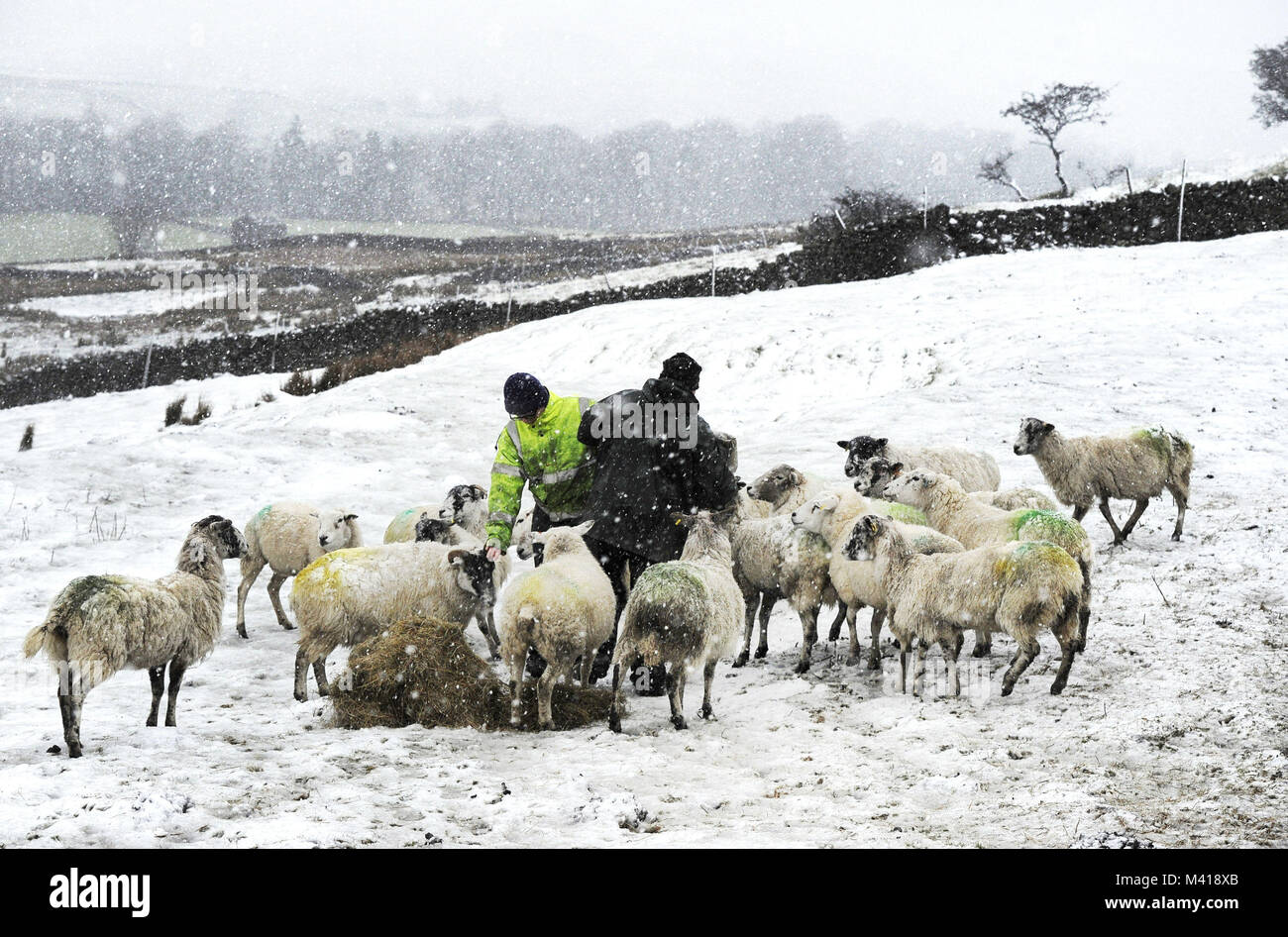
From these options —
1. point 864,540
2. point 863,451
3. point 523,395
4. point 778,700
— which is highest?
point 523,395

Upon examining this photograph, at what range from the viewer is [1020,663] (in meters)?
5.76

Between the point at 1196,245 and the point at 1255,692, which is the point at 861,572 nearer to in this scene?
the point at 1255,692

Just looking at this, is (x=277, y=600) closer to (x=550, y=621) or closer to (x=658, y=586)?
(x=550, y=621)

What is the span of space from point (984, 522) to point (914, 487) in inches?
31.2

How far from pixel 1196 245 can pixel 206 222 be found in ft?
323

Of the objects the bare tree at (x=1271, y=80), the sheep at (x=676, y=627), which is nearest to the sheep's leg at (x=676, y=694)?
the sheep at (x=676, y=627)

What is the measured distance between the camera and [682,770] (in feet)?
16.2

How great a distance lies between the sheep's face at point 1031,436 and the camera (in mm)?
9516

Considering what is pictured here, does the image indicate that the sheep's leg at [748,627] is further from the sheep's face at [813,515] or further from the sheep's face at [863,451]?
the sheep's face at [863,451]

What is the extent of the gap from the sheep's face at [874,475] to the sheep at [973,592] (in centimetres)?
152

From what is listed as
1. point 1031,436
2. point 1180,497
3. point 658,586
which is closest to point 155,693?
point 658,586
